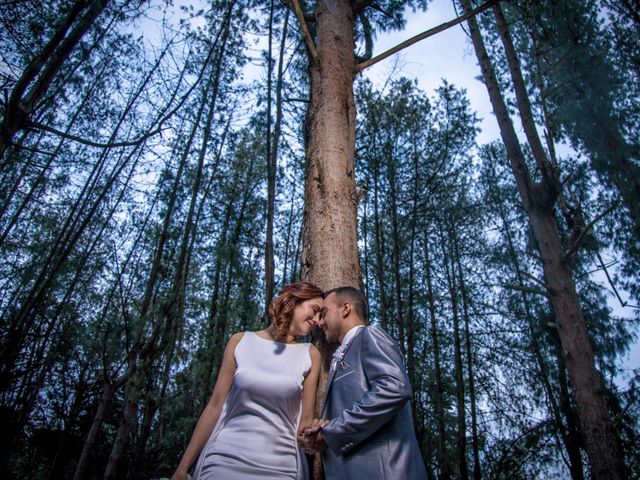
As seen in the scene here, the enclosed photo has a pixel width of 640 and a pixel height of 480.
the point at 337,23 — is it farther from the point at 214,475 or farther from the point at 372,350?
the point at 214,475

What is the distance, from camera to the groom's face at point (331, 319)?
5.11 feet

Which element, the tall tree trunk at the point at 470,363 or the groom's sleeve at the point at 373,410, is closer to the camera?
the groom's sleeve at the point at 373,410

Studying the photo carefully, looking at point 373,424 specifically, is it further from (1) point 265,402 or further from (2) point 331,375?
(1) point 265,402

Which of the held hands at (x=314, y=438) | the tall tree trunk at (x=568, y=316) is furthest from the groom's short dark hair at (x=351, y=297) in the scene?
the tall tree trunk at (x=568, y=316)

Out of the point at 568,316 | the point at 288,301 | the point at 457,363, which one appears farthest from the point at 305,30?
the point at 457,363

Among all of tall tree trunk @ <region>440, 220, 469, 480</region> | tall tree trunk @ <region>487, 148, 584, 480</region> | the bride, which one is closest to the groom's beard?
the bride

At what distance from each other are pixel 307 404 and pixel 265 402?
0.19 meters

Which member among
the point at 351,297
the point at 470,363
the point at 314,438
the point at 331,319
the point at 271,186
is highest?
the point at 271,186

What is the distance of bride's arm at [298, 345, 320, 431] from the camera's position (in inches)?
59.6

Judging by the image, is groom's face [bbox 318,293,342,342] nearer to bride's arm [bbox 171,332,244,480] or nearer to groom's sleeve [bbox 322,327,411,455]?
groom's sleeve [bbox 322,327,411,455]

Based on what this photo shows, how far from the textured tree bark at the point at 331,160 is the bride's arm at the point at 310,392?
38cm

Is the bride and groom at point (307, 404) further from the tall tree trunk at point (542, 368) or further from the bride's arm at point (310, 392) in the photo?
the tall tree trunk at point (542, 368)

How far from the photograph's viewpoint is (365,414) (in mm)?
1248

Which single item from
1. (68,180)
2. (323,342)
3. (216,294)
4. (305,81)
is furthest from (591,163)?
(68,180)
